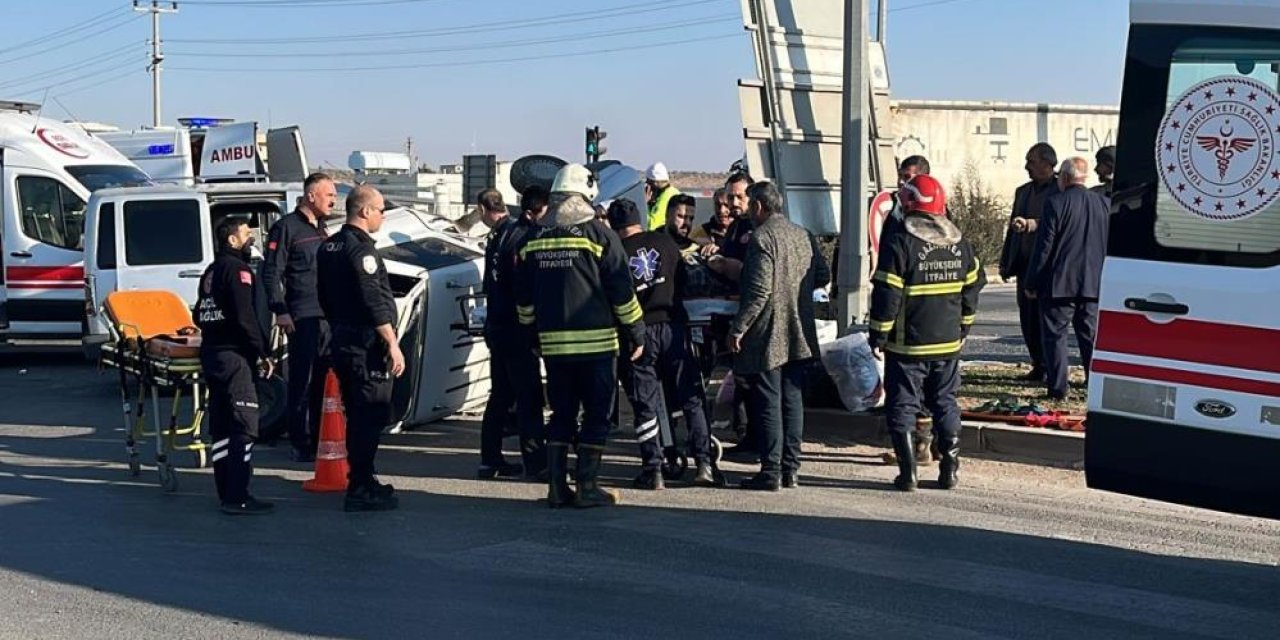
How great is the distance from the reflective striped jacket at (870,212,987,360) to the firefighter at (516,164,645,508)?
1.46 m

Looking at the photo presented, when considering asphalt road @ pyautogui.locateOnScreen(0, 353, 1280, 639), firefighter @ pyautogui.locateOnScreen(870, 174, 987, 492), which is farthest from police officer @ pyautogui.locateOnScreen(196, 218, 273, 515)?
firefighter @ pyautogui.locateOnScreen(870, 174, 987, 492)

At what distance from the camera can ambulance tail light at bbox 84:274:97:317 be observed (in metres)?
14.6

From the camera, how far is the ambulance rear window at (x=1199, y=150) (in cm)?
562

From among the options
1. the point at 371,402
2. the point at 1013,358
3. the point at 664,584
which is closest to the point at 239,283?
the point at 371,402

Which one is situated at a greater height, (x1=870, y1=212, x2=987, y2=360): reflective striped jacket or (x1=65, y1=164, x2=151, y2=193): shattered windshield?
(x1=65, y1=164, x2=151, y2=193): shattered windshield

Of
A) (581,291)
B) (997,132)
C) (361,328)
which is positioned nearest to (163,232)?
(361,328)

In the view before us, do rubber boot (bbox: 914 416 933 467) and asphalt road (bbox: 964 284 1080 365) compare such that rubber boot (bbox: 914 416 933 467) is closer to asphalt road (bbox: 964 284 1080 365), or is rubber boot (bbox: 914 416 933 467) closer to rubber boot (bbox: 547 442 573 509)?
rubber boot (bbox: 547 442 573 509)

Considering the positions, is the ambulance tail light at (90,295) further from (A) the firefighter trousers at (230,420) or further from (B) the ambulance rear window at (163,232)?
(A) the firefighter trousers at (230,420)

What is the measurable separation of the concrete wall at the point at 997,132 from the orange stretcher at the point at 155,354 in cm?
3001

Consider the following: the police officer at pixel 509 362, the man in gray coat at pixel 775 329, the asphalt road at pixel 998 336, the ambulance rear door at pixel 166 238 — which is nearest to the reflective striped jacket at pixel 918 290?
the man in gray coat at pixel 775 329

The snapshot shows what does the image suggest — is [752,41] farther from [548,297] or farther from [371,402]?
[371,402]

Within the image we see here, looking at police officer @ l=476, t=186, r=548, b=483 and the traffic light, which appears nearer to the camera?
police officer @ l=476, t=186, r=548, b=483

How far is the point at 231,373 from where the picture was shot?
845 cm

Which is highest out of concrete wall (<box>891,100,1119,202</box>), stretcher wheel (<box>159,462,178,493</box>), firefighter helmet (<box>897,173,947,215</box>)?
concrete wall (<box>891,100,1119,202</box>)
